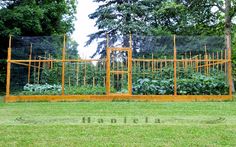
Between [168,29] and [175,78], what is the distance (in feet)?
44.9

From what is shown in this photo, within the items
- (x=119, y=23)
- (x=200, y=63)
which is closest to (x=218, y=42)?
(x=200, y=63)

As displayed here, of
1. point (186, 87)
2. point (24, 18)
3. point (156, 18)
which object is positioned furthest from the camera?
point (156, 18)

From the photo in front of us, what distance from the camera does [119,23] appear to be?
23.5m

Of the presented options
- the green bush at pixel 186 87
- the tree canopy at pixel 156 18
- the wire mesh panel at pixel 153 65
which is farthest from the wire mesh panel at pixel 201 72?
the tree canopy at pixel 156 18

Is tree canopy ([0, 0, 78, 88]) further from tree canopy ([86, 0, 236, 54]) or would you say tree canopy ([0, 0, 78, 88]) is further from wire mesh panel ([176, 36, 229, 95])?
wire mesh panel ([176, 36, 229, 95])

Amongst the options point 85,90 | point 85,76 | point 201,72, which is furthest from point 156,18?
point 85,90

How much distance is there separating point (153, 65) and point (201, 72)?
67.5 inches

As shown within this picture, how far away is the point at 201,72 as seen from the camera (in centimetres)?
1373

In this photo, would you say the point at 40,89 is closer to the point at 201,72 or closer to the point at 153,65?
the point at 153,65

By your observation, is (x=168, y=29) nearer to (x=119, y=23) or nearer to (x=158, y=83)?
(x=119, y=23)

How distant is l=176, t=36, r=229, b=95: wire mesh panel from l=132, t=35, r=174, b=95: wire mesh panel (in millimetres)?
334

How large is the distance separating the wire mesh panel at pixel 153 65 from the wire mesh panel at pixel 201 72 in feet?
1.10

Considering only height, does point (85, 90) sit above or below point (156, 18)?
below

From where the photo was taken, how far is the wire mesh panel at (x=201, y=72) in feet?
42.3
